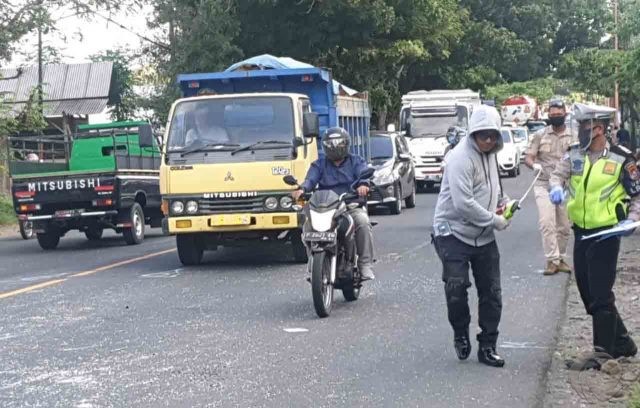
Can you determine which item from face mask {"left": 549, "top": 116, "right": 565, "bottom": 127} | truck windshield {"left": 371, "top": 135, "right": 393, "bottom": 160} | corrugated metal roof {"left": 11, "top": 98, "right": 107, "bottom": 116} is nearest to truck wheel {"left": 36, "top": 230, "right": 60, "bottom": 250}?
truck windshield {"left": 371, "top": 135, "right": 393, "bottom": 160}

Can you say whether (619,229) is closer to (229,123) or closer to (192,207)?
(192,207)

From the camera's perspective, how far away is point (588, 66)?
3491 cm

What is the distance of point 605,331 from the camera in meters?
7.82

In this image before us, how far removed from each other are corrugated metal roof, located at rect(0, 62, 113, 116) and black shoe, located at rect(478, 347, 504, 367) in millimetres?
35792

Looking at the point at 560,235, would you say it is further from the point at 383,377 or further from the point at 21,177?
the point at 21,177

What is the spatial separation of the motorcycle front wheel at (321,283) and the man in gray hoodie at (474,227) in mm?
2087

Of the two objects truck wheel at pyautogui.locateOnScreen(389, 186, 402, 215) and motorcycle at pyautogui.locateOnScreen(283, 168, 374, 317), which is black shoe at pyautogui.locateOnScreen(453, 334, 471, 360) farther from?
truck wheel at pyautogui.locateOnScreen(389, 186, 402, 215)

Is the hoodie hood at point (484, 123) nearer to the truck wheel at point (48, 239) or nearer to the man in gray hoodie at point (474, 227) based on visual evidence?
the man in gray hoodie at point (474, 227)

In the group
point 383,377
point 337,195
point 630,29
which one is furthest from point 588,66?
point 383,377

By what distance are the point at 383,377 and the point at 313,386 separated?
53cm

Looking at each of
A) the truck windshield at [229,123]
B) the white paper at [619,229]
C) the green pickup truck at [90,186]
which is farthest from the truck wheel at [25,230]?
the white paper at [619,229]

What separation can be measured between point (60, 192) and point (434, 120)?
16687 millimetres

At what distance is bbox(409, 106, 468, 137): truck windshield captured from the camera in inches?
1273

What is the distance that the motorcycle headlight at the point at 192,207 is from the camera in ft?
45.6
